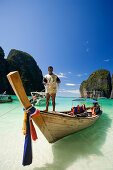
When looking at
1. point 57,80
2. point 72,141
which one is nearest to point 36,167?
point 72,141

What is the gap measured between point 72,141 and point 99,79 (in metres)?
75.6

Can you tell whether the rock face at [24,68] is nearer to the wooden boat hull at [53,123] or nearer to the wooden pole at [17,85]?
the wooden boat hull at [53,123]

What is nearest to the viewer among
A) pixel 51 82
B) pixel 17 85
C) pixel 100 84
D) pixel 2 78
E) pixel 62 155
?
pixel 17 85

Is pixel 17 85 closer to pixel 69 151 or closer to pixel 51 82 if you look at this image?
pixel 51 82

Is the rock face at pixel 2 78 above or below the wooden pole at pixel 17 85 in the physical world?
above

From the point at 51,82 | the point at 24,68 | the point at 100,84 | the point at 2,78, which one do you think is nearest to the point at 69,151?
the point at 51,82

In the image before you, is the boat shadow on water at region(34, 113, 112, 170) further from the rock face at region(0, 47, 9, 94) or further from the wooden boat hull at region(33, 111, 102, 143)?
the rock face at region(0, 47, 9, 94)

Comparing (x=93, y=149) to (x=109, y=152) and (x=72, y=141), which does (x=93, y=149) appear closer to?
(x=109, y=152)

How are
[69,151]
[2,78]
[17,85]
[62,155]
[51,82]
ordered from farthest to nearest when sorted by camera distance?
[2,78] → [51,82] → [69,151] → [62,155] → [17,85]

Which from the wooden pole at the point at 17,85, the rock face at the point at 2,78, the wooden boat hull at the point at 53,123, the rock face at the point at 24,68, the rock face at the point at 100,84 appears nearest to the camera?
the wooden pole at the point at 17,85

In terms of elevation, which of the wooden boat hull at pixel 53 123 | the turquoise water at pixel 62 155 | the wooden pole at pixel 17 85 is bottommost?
the turquoise water at pixel 62 155

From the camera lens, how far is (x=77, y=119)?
3.06 meters

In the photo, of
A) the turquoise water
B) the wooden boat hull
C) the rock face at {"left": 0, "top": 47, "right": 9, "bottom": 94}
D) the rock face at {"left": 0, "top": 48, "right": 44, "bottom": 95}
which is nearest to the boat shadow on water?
the turquoise water

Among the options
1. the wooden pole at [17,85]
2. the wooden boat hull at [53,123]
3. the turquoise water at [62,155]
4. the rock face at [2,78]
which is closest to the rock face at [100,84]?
the rock face at [2,78]
